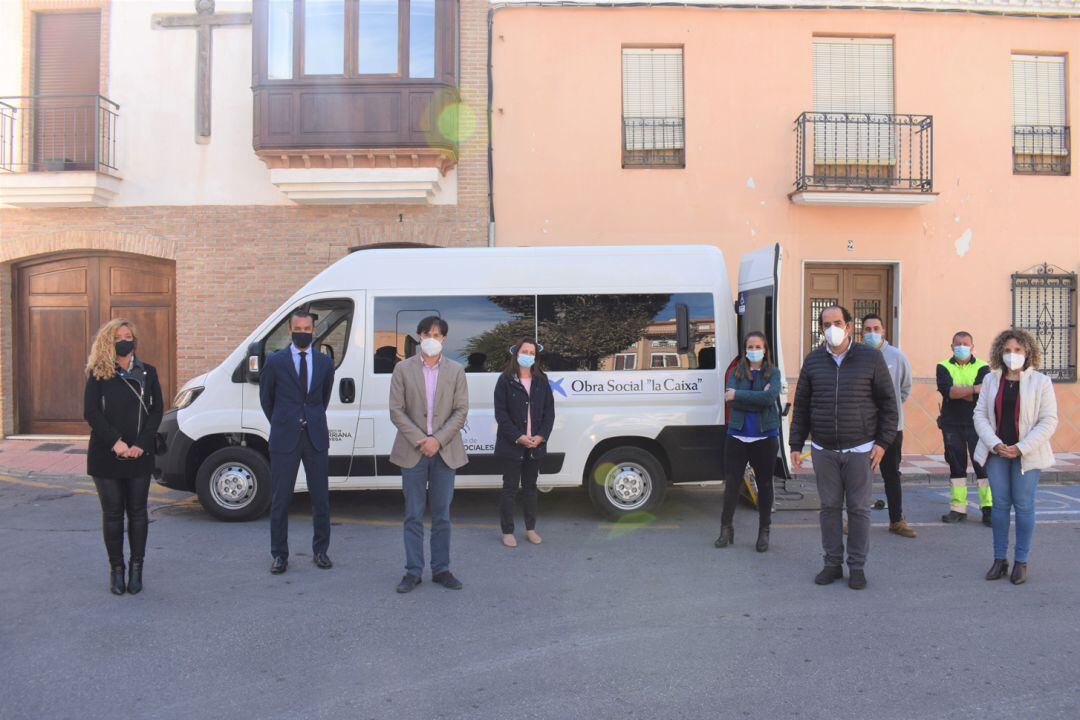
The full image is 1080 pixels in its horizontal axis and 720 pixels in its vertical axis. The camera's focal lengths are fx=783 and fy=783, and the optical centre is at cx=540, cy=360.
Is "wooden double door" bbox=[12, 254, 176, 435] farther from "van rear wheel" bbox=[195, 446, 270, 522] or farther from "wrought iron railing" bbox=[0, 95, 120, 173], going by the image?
"van rear wheel" bbox=[195, 446, 270, 522]

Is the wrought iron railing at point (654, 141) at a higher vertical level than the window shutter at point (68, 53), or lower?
lower

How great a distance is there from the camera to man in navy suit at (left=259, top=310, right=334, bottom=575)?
5.64 meters

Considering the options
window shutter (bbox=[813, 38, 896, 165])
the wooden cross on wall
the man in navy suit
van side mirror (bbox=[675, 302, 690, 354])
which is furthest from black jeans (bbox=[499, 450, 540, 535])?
the wooden cross on wall

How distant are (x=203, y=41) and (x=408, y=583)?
9963 millimetres

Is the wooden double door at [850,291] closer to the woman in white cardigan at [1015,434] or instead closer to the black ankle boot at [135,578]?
the woman in white cardigan at [1015,434]

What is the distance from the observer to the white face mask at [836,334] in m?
5.42

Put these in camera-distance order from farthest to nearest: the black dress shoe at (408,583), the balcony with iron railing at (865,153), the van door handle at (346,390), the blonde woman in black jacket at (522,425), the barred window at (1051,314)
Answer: the barred window at (1051,314) < the balcony with iron railing at (865,153) < the van door handle at (346,390) < the blonde woman in black jacket at (522,425) < the black dress shoe at (408,583)

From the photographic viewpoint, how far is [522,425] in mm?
6484

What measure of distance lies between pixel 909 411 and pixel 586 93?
22.0 ft

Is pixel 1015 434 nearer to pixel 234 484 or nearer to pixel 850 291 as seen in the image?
pixel 234 484

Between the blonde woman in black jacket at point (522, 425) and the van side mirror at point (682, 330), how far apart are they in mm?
1425

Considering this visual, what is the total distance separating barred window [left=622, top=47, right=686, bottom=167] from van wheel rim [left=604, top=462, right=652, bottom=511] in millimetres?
6127

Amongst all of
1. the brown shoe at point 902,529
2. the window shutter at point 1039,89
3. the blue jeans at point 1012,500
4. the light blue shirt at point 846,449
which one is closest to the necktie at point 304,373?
the light blue shirt at point 846,449

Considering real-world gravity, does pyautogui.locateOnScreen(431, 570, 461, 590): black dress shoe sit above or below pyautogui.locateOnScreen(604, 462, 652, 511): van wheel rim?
below
